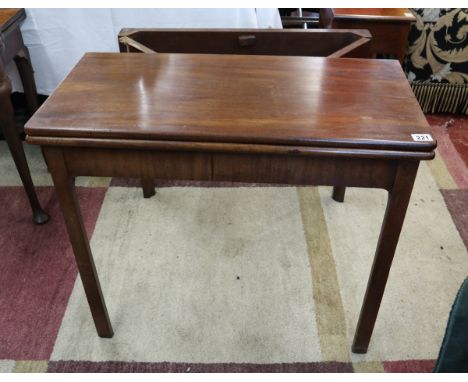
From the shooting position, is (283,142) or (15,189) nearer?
(283,142)

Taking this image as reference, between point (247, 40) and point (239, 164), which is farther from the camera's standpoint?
point (247, 40)

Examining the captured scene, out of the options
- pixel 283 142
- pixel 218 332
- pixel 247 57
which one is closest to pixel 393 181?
pixel 283 142

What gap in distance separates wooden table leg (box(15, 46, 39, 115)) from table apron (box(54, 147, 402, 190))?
0.87 meters

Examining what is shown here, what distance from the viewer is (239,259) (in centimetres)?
128

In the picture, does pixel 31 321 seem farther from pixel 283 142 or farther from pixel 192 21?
pixel 192 21

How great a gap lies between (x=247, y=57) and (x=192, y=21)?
0.62 m

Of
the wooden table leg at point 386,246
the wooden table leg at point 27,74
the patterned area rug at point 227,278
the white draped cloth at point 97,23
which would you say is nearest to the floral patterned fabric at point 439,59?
the patterned area rug at point 227,278

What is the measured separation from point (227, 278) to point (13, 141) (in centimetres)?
71

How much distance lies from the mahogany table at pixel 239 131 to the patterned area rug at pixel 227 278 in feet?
0.87

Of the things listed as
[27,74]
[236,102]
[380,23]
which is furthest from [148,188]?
[380,23]

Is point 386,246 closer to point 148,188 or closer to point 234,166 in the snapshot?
point 234,166

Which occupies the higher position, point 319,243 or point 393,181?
point 393,181

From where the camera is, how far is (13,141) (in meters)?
1.24

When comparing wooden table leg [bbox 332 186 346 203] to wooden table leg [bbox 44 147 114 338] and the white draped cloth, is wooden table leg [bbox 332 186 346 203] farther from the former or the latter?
wooden table leg [bbox 44 147 114 338]
